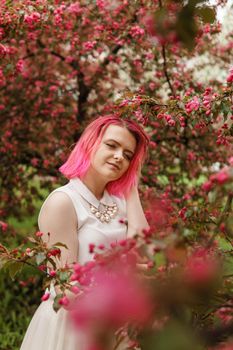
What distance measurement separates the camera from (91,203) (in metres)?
3.21

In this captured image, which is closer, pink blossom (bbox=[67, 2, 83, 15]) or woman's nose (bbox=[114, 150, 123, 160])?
woman's nose (bbox=[114, 150, 123, 160])

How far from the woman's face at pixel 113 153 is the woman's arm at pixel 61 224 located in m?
0.26

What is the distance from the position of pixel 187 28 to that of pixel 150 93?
17.4 ft

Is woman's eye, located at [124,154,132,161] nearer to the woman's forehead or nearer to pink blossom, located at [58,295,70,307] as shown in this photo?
the woman's forehead

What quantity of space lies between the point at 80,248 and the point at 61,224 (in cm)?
17

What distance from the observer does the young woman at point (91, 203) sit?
3.00 meters

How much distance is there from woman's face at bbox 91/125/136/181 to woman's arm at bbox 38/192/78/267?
263 mm

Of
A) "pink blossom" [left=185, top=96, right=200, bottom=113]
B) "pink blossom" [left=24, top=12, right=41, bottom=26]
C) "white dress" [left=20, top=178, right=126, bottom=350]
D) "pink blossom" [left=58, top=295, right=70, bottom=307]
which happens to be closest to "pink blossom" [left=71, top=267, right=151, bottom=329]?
"pink blossom" [left=58, top=295, right=70, bottom=307]

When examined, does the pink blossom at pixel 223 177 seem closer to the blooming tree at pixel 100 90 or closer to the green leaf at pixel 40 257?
the green leaf at pixel 40 257

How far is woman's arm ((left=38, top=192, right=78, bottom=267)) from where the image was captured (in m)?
2.93

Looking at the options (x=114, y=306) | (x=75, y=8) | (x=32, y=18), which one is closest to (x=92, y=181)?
(x=32, y=18)

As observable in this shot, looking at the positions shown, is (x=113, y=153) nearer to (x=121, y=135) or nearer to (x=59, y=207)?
(x=121, y=135)

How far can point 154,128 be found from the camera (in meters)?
6.23

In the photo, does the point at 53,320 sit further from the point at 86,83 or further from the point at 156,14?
the point at 86,83
